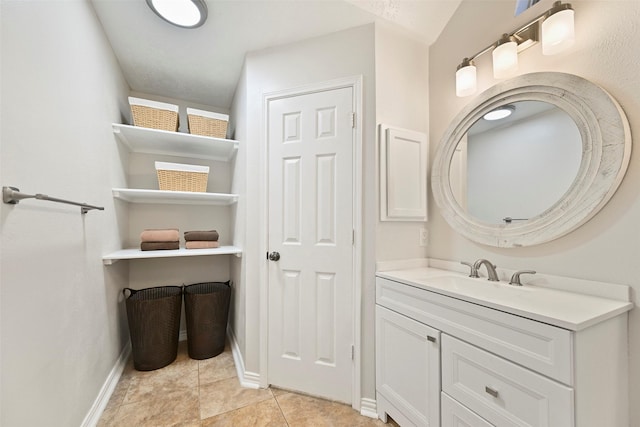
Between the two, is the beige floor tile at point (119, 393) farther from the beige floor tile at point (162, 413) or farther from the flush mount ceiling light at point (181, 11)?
the flush mount ceiling light at point (181, 11)

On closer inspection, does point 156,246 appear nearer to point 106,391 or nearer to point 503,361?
point 106,391

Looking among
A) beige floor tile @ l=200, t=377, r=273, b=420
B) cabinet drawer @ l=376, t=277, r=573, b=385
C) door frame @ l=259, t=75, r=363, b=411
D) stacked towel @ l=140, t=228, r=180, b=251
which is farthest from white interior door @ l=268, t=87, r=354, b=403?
stacked towel @ l=140, t=228, r=180, b=251

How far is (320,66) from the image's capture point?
5.77ft

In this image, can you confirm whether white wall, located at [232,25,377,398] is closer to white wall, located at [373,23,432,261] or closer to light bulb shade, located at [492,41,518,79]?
white wall, located at [373,23,432,261]

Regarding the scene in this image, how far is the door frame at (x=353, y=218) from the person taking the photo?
1632 millimetres

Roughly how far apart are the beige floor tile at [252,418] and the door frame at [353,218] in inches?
8.0

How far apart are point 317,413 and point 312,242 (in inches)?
41.1

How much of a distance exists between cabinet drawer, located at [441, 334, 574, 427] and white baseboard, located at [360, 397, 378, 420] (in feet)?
1.94

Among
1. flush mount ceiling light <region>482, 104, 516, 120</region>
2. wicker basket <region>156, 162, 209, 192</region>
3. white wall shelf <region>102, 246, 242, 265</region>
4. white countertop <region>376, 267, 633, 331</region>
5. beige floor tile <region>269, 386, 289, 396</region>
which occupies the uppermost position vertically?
flush mount ceiling light <region>482, 104, 516, 120</region>

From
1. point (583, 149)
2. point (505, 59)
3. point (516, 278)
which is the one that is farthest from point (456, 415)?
point (505, 59)

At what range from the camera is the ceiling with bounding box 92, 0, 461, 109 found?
1568mm

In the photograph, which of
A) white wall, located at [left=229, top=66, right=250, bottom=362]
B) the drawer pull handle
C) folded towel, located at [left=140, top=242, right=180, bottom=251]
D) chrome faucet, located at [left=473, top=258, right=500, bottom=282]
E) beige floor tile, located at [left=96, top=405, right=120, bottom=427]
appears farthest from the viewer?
folded towel, located at [left=140, top=242, right=180, bottom=251]

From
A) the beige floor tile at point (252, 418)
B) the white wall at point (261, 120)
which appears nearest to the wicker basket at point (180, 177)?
the white wall at point (261, 120)

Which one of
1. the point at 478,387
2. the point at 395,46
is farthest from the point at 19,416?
the point at 395,46
